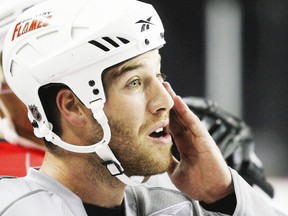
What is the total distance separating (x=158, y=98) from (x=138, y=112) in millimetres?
57

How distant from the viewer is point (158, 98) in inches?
72.2

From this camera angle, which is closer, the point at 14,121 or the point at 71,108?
the point at 71,108

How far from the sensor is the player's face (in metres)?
1.82

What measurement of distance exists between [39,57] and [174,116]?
1.39ft

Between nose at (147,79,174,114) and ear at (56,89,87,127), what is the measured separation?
160 millimetres

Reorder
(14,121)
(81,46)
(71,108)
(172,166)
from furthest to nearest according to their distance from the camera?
(14,121) → (172,166) → (71,108) → (81,46)

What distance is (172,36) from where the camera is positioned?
5988 mm

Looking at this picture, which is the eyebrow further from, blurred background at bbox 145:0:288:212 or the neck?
blurred background at bbox 145:0:288:212

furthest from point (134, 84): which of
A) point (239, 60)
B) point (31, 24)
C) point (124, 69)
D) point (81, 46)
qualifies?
point (239, 60)

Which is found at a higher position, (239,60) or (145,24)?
(145,24)

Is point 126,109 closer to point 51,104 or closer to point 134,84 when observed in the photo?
point 134,84

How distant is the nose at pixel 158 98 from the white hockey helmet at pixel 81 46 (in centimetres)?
9

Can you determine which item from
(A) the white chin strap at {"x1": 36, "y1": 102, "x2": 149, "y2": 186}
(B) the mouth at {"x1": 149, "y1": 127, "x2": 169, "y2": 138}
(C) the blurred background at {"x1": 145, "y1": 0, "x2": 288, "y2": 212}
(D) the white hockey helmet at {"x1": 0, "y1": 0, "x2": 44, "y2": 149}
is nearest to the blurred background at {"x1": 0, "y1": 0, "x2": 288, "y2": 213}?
(C) the blurred background at {"x1": 145, "y1": 0, "x2": 288, "y2": 212}

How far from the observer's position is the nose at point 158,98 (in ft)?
6.01
